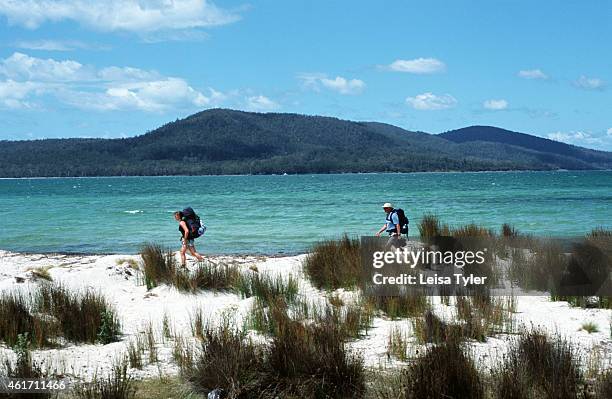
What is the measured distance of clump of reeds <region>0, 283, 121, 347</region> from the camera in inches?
275

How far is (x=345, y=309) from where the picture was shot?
8023mm

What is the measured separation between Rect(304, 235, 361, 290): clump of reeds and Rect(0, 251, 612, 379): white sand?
197mm

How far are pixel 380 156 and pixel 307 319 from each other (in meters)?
190

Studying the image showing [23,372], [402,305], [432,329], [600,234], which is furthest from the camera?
[600,234]

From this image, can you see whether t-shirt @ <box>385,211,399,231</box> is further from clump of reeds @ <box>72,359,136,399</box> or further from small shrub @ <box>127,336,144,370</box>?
clump of reeds @ <box>72,359,136,399</box>

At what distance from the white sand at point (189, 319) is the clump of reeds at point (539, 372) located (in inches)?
8.9

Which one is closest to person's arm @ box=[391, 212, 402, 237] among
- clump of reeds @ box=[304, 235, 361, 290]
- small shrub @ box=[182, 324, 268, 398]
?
clump of reeds @ box=[304, 235, 361, 290]

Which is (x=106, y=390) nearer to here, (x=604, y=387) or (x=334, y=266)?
(x=604, y=387)

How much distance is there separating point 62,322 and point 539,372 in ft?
15.9

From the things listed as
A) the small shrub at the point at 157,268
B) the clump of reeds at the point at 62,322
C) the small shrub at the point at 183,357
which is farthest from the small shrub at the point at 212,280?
the small shrub at the point at 183,357

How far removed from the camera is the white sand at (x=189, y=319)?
6219mm

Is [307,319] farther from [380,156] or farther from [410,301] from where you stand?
[380,156]

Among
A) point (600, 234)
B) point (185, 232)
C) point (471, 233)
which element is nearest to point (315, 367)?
point (185, 232)

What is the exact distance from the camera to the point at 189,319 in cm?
795
